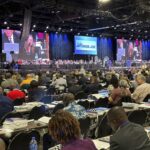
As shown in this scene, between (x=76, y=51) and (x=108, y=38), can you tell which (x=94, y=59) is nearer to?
(x=76, y=51)

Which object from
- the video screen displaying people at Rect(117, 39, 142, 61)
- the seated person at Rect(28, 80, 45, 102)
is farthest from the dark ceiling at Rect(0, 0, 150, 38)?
the video screen displaying people at Rect(117, 39, 142, 61)

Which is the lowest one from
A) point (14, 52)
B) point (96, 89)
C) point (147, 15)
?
point (96, 89)

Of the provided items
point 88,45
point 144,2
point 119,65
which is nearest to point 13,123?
point 144,2

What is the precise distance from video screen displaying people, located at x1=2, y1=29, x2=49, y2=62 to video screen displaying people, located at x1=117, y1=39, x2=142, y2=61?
37.1 ft

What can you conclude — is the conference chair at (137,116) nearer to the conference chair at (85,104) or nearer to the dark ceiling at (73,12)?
the conference chair at (85,104)

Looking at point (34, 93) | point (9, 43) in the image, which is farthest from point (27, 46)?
point (34, 93)

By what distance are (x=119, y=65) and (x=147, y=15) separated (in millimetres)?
13699

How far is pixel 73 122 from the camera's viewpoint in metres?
2.69

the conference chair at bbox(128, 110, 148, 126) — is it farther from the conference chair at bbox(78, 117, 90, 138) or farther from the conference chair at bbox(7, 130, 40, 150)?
the conference chair at bbox(7, 130, 40, 150)

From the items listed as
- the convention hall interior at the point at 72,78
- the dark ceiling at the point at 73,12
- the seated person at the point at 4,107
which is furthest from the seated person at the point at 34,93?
the dark ceiling at the point at 73,12

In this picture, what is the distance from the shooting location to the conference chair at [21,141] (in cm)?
436

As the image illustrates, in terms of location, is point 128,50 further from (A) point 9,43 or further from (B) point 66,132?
(B) point 66,132

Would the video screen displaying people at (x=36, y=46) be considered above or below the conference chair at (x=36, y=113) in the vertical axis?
above

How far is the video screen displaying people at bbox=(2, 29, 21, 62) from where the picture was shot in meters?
27.2
